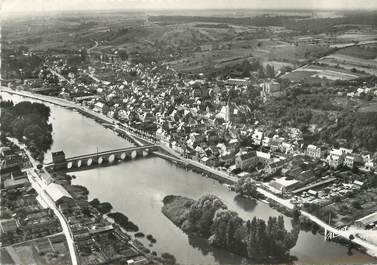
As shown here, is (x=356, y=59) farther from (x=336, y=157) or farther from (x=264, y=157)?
(x=264, y=157)

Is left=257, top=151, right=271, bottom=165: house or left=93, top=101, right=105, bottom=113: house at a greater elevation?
left=93, top=101, right=105, bottom=113: house

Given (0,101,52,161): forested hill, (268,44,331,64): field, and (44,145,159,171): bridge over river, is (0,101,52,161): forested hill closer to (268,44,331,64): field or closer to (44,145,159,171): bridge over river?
(44,145,159,171): bridge over river

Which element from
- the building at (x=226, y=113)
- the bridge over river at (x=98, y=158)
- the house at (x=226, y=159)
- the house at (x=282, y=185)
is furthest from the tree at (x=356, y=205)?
the bridge over river at (x=98, y=158)

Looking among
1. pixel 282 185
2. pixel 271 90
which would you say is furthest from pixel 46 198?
pixel 271 90

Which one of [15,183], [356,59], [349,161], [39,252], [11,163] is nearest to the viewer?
[39,252]

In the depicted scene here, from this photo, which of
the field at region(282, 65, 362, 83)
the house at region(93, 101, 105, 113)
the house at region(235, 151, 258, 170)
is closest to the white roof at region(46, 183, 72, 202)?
the house at region(93, 101, 105, 113)

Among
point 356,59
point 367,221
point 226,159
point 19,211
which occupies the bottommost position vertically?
point 367,221
